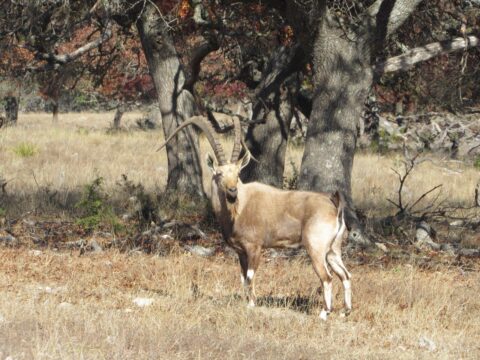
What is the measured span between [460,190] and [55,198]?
9814 millimetres

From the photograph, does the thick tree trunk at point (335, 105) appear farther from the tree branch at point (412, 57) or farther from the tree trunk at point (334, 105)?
the tree branch at point (412, 57)

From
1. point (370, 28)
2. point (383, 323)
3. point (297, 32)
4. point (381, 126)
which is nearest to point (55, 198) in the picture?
point (297, 32)

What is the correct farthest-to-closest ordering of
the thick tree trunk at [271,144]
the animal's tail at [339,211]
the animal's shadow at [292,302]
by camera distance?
the thick tree trunk at [271,144]
the animal's shadow at [292,302]
the animal's tail at [339,211]

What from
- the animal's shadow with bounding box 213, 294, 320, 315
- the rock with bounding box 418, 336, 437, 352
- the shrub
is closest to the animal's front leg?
the animal's shadow with bounding box 213, 294, 320, 315

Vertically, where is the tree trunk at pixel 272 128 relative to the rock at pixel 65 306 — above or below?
above

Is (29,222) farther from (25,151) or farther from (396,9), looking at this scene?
(25,151)

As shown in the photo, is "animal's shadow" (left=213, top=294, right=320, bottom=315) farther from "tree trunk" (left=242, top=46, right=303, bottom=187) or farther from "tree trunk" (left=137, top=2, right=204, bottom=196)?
"tree trunk" (left=137, top=2, right=204, bottom=196)

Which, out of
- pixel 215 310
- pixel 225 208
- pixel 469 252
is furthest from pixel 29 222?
pixel 469 252

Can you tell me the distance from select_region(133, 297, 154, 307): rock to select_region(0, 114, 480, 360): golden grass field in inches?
3.0

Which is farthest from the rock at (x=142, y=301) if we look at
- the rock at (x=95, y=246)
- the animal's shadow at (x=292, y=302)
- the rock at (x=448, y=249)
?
the rock at (x=448, y=249)

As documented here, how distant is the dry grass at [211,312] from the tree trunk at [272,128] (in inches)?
151

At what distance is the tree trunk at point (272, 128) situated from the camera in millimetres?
14844

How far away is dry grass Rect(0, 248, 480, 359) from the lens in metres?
6.74

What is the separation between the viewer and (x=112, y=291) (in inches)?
360
